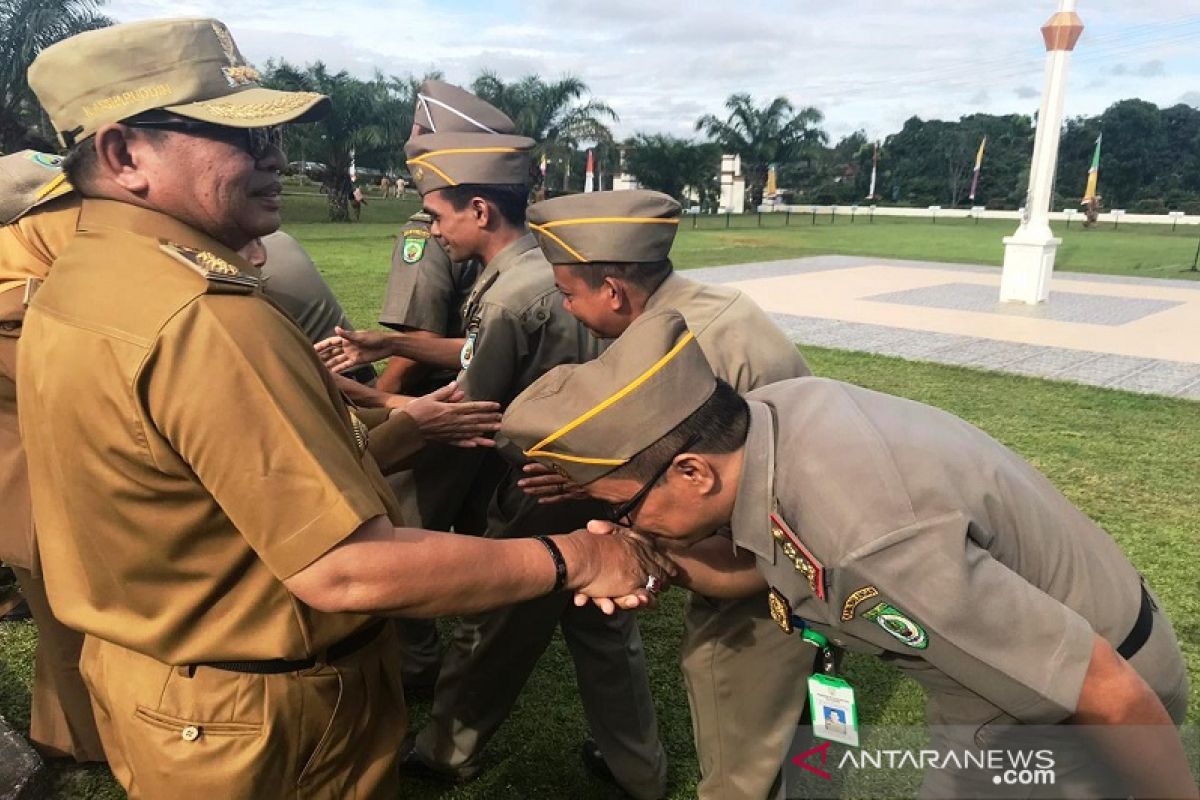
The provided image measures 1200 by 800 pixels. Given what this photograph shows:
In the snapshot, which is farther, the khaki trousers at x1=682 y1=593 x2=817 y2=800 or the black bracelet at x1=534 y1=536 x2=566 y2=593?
the khaki trousers at x1=682 y1=593 x2=817 y2=800

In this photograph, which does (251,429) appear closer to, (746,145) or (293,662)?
(293,662)

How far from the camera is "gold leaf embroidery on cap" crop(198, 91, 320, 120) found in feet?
4.53

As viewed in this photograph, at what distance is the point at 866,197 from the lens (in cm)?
6300

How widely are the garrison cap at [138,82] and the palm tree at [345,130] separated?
2864 cm

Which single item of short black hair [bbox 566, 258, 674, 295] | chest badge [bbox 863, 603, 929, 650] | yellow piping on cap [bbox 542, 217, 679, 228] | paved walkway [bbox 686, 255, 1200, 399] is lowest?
paved walkway [bbox 686, 255, 1200, 399]

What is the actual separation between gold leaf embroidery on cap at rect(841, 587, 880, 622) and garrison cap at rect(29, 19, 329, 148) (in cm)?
121

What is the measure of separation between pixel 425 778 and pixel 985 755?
1930 millimetres

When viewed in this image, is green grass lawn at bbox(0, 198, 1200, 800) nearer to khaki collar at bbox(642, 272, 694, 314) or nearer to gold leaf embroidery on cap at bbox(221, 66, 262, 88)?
khaki collar at bbox(642, 272, 694, 314)

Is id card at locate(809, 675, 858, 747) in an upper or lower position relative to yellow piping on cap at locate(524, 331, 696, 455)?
lower

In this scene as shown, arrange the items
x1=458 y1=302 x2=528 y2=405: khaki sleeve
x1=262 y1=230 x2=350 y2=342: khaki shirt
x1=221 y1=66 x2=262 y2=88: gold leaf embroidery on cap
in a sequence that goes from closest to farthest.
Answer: x1=221 y1=66 x2=262 y2=88: gold leaf embroidery on cap
x1=458 y1=302 x2=528 y2=405: khaki sleeve
x1=262 y1=230 x2=350 y2=342: khaki shirt

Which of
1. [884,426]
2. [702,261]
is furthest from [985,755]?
[702,261]

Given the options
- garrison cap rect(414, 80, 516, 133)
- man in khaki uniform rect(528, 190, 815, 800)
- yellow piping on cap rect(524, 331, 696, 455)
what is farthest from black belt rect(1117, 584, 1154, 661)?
garrison cap rect(414, 80, 516, 133)

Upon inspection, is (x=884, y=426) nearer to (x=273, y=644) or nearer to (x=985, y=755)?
(x=985, y=755)

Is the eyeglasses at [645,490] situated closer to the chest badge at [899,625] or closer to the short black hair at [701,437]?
the short black hair at [701,437]
